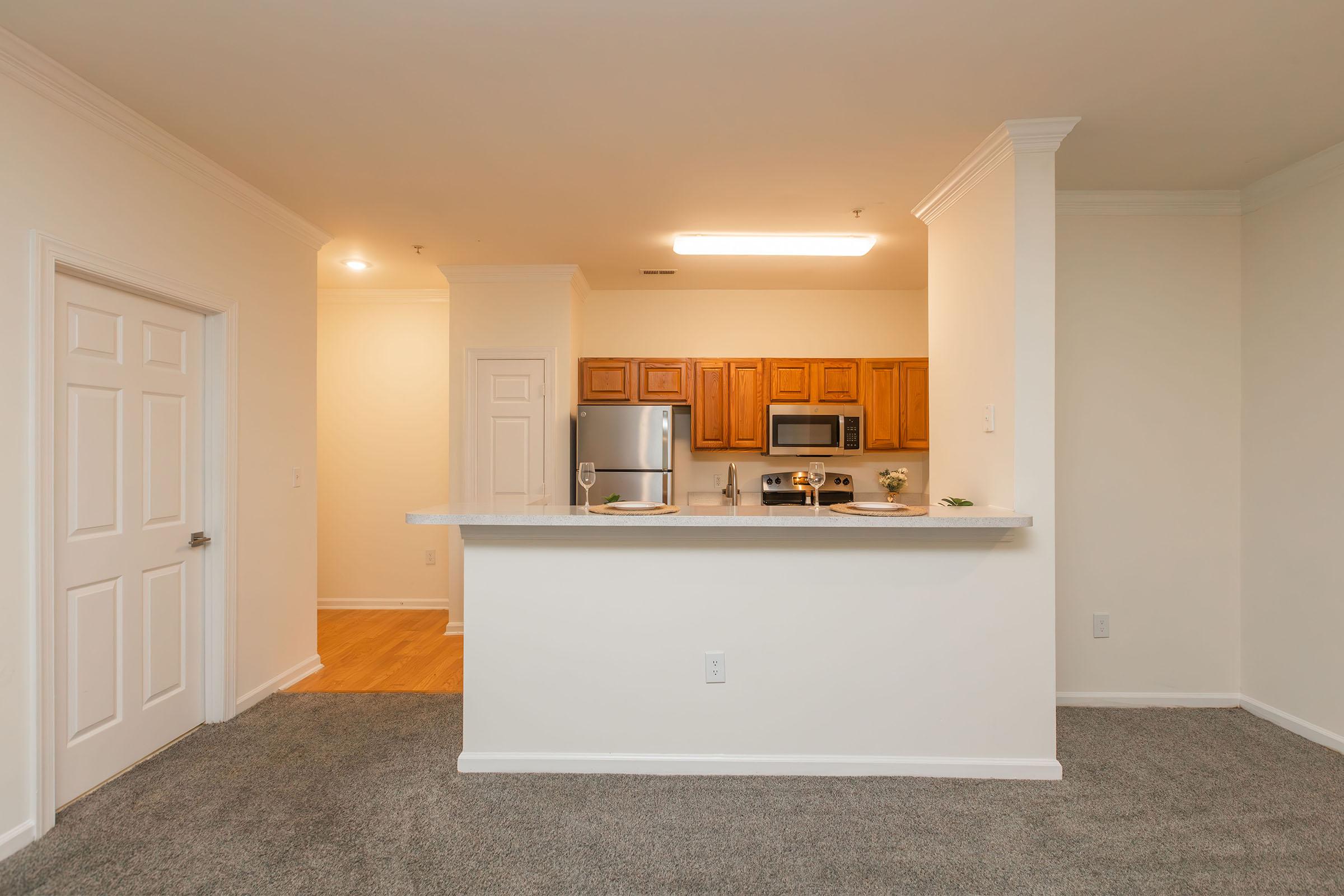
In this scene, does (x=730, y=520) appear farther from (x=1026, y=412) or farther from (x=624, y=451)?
(x=624, y=451)

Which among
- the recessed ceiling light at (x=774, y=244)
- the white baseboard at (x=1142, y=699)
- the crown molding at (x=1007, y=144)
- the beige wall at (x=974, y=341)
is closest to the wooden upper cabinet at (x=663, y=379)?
the recessed ceiling light at (x=774, y=244)

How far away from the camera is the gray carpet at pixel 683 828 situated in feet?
6.42

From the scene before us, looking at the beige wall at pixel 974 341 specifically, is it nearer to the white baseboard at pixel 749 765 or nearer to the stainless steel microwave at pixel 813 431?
the white baseboard at pixel 749 765

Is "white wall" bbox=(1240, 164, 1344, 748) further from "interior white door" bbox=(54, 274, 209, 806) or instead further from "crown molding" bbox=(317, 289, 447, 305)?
"crown molding" bbox=(317, 289, 447, 305)

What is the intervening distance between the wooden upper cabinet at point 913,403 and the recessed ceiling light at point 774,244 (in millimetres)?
1321

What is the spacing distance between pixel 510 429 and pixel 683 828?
10.0 ft

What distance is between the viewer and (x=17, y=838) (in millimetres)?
2082

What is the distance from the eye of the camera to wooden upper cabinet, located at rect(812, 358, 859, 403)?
502 cm

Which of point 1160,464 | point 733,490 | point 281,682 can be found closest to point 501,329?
point 733,490

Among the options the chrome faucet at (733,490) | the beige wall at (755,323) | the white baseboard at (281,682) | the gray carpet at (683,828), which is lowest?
the gray carpet at (683,828)

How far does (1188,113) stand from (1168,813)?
2484 millimetres

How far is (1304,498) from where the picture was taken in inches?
120

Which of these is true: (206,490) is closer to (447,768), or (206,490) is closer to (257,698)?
(257,698)

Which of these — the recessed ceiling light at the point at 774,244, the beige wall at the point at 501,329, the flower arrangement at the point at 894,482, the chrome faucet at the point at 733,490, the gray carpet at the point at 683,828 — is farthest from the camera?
the beige wall at the point at 501,329
